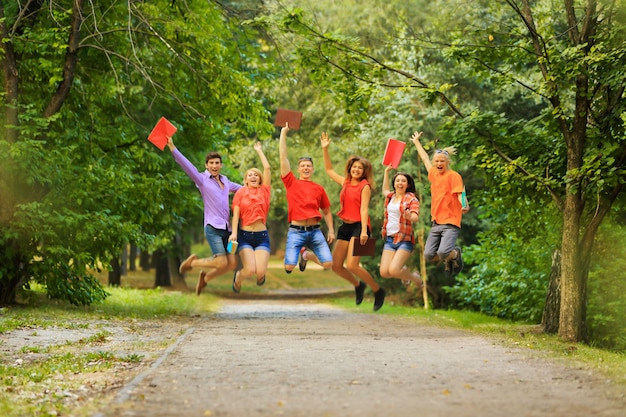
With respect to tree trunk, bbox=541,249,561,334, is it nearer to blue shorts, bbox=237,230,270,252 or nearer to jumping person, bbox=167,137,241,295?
blue shorts, bbox=237,230,270,252

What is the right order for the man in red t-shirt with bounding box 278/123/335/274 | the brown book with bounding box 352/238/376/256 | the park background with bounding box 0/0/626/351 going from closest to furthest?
the brown book with bounding box 352/238/376/256 < the man in red t-shirt with bounding box 278/123/335/274 < the park background with bounding box 0/0/626/351

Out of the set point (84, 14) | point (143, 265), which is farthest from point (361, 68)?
point (143, 265)

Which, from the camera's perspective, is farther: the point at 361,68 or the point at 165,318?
the point at 165,318

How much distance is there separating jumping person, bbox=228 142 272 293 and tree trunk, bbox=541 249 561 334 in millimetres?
7702

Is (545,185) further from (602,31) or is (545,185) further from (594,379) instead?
(594,379)

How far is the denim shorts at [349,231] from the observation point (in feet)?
43.9

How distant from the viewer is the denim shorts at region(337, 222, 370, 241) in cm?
1338

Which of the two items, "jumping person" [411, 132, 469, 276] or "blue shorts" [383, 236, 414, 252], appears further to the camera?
"blue shorts" [383, 236, 414, 252]

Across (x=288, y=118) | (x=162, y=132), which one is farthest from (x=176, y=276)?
(x=288, y=118)

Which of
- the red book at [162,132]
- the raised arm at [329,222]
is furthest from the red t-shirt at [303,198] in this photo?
the red book at [162,132]

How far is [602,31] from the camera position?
1647 cm

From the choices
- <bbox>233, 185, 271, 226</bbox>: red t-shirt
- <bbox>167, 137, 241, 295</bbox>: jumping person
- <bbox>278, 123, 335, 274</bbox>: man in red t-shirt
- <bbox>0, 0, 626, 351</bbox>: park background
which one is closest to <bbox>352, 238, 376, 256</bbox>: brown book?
<bbox>278, 123, 335, 274</bbox>: man in red t-shirt

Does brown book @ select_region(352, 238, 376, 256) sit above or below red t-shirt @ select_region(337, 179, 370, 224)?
below

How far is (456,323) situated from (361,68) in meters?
6.59
